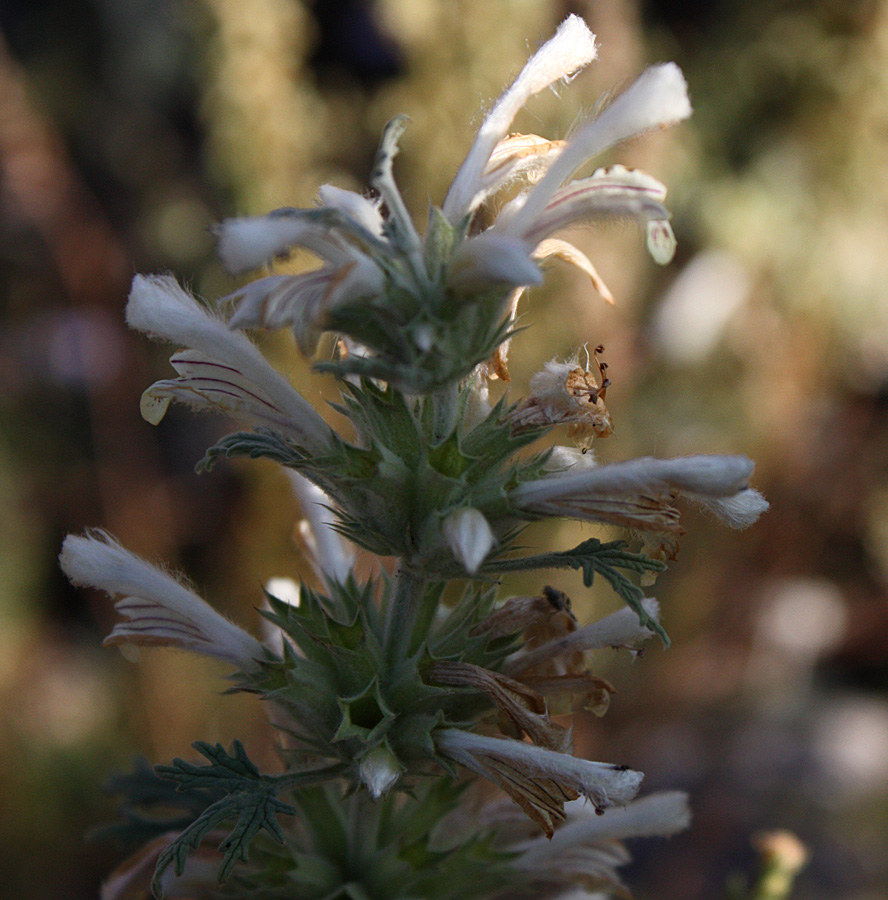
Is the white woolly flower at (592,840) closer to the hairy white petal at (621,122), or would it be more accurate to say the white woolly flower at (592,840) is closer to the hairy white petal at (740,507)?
the hairy white petal at (740,507)

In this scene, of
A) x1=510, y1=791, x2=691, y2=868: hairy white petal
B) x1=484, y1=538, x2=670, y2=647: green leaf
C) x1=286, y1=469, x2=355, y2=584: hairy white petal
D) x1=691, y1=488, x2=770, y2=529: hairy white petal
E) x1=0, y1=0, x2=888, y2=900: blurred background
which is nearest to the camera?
x1=484, y1=538, x2=670, y2=647: green leaf

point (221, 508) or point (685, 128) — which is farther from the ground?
point (685, 128)

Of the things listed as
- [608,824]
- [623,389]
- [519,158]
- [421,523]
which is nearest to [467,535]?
[421,523]

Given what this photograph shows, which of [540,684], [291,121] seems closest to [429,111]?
[291,121]

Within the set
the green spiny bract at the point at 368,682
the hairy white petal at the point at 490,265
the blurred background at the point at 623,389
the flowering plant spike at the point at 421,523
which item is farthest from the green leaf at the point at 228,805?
the blurred background at the point at 623,389

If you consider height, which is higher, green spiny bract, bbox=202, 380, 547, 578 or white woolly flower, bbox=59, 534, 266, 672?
green spiny bract, bbox=202, 380, 547, 578

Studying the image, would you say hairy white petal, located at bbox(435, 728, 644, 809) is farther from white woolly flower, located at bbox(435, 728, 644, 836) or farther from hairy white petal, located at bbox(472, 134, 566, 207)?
hairy white petal, located at bbox(472, 134, 566, 207)

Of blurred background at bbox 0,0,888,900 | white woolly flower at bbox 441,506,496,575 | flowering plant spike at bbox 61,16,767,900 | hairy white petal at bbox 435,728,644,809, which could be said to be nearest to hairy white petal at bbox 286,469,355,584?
flowering plant spike at bbox 61,16,767,900

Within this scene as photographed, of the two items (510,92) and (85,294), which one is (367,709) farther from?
(85,294)
